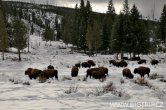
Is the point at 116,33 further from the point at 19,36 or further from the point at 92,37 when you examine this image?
the point at 19,36

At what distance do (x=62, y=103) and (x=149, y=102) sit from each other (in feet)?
11.1

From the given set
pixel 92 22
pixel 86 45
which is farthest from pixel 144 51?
pixel 92 22

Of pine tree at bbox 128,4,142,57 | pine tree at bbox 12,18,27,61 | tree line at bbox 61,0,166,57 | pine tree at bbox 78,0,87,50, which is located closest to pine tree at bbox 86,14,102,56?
tree line at bbox 61,0,166,57

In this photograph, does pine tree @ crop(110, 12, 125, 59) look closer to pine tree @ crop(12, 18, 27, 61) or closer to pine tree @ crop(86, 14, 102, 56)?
pine tree @ crop(86, 14, 102, 56)

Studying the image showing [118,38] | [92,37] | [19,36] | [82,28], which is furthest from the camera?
[82,28]

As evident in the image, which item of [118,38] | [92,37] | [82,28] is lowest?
[118,38]

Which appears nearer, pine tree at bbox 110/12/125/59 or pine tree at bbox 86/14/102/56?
pine tree at bbox 110/12/125/59

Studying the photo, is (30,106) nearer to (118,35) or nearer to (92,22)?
(118,35)

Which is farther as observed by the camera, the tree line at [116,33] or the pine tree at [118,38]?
the pine tree at [118,38]

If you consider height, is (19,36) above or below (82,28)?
below

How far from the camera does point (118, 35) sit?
187 feet

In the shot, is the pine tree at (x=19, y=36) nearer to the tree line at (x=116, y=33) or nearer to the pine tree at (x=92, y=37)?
the tree line at (x=116, y=33)

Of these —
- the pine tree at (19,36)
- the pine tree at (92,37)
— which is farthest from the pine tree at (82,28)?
the pine tree at (19,36)

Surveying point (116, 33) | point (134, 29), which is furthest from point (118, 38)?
point (134, 29)
